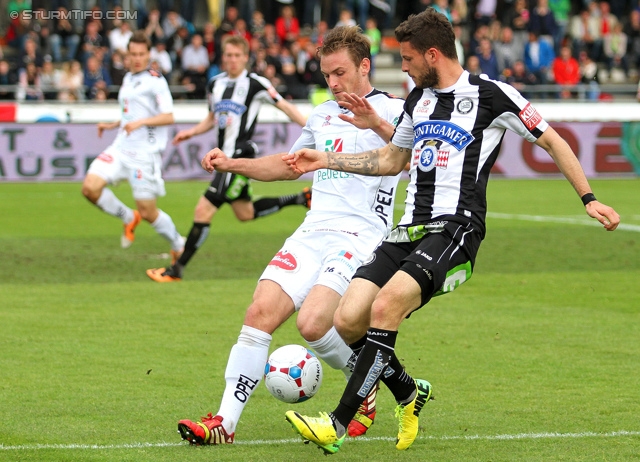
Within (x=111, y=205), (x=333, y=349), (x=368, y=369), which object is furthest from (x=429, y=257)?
(x=111, y=205)

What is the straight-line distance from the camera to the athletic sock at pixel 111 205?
41.8 feet

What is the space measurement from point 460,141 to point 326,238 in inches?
42.0

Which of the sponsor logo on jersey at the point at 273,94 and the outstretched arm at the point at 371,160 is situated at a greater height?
the outstretched arm at the point at 371,160

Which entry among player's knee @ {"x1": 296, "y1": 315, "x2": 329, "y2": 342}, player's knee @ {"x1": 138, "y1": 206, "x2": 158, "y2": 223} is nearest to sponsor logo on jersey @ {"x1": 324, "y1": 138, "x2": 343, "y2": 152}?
player's knee @ {"x1": 296, "y1": 315, "x2": 329, "y2": 342}

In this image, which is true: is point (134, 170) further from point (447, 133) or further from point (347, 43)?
point (447, 133)

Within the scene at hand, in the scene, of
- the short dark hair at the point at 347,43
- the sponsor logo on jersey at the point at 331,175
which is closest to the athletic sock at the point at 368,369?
the sponsor logo on jersey at the point at 331,175

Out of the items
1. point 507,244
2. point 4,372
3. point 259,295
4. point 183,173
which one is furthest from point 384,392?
point 183,173

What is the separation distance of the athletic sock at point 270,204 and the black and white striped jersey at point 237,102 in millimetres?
1049

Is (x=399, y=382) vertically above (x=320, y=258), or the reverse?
(x=320, y=258)

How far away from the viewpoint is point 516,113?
18.7ft

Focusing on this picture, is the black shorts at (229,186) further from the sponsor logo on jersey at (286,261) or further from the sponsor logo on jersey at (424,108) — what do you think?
the sponsor logo on jersey at (424,108)

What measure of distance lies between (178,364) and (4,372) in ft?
3.80

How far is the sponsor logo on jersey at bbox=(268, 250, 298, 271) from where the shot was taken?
241 inches

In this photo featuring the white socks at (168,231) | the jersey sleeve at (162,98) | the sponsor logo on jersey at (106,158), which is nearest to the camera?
the white socks at (168,231)
